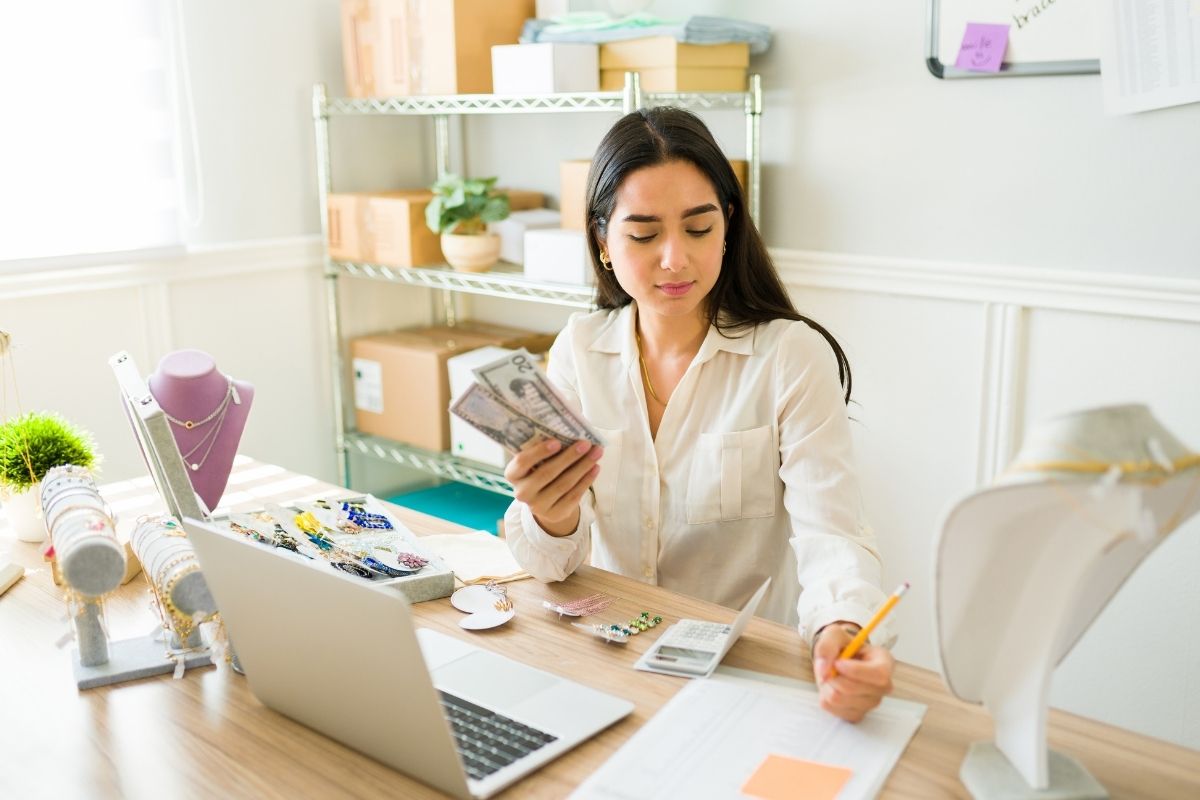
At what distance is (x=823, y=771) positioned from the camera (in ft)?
3.30

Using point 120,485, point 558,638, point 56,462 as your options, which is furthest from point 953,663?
point 120,485

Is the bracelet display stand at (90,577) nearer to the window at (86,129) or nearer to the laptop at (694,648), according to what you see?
the laptop at (694,648)

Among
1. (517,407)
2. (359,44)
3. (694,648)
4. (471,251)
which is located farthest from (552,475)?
(359,44)

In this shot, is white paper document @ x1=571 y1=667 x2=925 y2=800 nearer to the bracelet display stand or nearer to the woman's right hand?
the woman's right hand

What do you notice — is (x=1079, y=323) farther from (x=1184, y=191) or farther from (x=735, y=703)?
(x=735, y=703)

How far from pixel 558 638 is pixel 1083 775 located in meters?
0.60

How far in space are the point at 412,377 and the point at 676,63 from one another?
4.00 feet

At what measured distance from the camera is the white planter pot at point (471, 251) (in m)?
2.88

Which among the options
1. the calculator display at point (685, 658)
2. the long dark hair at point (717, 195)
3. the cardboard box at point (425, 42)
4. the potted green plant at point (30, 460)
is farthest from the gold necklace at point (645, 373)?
the cardboard box at point (425, 42)

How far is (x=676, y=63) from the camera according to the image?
241cm

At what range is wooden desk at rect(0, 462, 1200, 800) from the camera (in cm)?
Result: 102

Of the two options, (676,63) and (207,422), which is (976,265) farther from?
(207,422)

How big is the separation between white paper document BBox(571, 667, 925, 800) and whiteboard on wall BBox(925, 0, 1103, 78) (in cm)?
155

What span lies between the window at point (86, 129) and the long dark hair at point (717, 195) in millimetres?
1576
